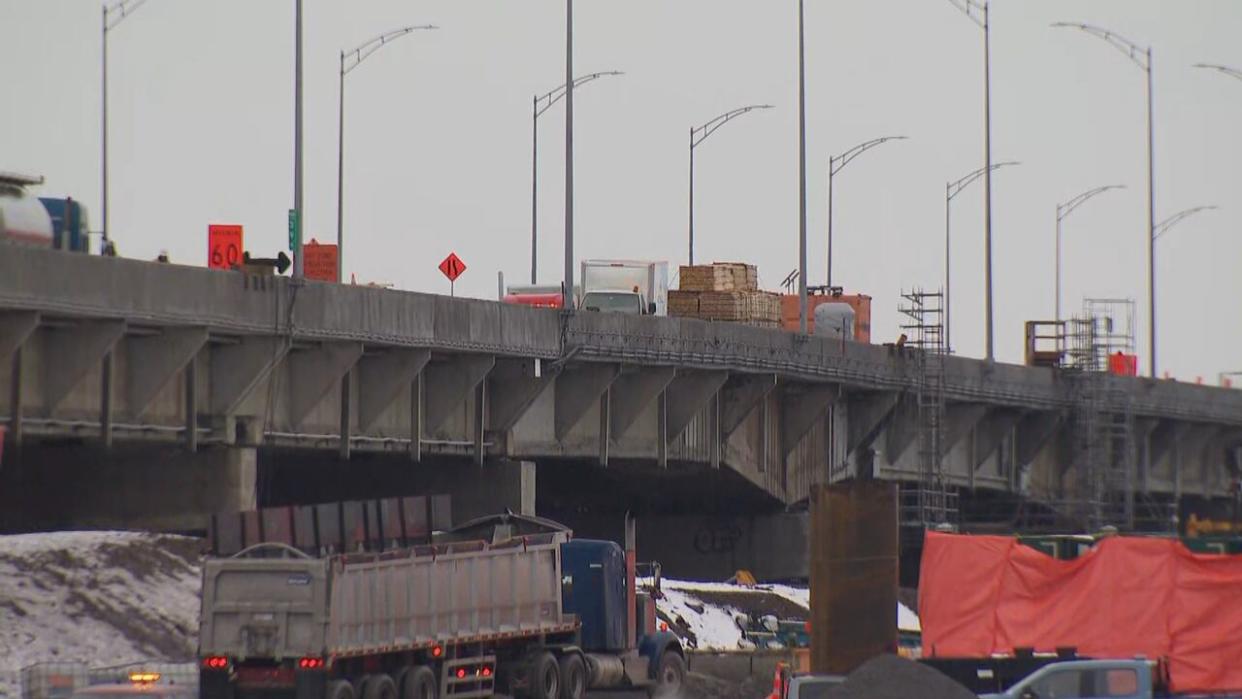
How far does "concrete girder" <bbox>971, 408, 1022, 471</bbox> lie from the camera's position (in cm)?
6638

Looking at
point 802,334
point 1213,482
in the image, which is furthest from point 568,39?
point 1213,482

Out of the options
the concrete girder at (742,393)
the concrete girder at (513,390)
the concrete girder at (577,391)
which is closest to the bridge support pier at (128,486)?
the concrete girder at (513,390)

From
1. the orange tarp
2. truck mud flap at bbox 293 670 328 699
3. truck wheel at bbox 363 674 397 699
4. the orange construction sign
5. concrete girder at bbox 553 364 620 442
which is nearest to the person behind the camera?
truck mud flap at bbox 293 670 328 699

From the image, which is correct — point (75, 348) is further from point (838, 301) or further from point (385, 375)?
point (838, 301)

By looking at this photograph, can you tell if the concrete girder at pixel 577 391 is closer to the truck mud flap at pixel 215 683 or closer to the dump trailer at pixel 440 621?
the dump trailer at pixel 440 621

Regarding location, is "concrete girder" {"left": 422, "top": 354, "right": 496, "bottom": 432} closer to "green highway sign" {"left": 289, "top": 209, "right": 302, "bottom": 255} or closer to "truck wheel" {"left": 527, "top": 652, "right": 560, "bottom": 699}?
"green highway sign" {"left": 289, "top": 209, "right": 302, "bottom": 255}

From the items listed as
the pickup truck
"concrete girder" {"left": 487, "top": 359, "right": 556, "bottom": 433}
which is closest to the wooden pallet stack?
"concrete girder" {"left": 487, "top": 359, "right": 556, "bottom": 433}

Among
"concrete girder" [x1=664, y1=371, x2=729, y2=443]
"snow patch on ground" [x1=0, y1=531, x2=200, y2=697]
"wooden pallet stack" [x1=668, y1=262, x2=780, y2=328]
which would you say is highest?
"wooden pallet stack" [x1=668, y1=262, x2=780, y2=328]

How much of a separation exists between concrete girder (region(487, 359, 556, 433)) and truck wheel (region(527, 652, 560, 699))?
1192 cm

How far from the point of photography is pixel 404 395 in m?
42.2

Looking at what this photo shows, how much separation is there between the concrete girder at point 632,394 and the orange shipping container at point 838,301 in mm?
23766

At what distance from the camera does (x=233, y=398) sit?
120 feet

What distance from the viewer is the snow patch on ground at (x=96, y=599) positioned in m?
31.2

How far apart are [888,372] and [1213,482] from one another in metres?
27.0
